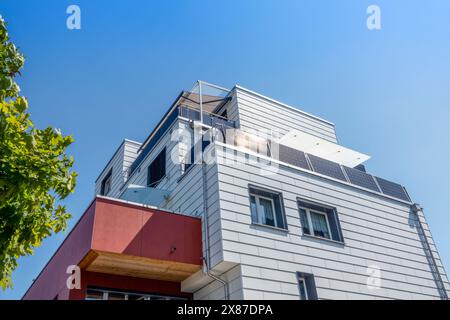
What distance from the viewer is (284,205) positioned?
Result: 11.6 m

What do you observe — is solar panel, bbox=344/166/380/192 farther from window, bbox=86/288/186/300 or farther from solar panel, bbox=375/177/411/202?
window, bbox=86/288/186/300

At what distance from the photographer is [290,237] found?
11.1 meters

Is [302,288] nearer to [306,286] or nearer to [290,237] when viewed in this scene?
[306,286]

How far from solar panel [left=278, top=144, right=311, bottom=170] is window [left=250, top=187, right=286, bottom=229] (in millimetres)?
1457

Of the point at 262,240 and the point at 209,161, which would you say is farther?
the point at 209,161

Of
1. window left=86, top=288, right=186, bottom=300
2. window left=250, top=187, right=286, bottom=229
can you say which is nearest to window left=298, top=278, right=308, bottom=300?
window left=250, top=187, right=286, bottom=229

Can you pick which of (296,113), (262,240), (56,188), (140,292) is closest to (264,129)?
(296,113)

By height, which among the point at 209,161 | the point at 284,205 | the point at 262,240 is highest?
the point at 209,161

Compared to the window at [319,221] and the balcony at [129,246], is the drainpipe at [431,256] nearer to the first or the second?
the window at [319,221]

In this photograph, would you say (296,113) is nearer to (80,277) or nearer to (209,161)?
(209,161)

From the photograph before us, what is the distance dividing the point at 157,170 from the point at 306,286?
7.24 m

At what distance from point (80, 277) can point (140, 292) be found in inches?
59.9

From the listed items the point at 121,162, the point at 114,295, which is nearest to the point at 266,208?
the point at 114,295

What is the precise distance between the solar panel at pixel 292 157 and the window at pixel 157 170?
4.32m
